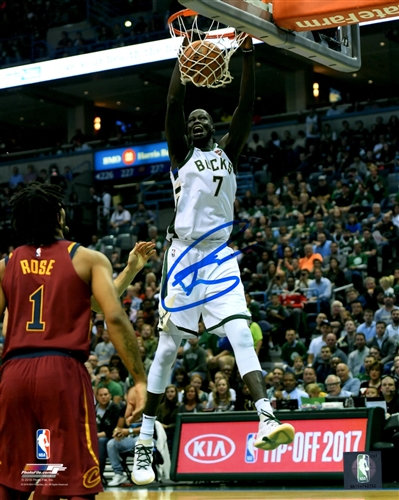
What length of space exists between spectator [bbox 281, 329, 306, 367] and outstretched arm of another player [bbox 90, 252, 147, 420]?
1054 centimetres

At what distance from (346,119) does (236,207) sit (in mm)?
5578

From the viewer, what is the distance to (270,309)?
1580cm

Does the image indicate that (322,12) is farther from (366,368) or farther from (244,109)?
(366,368)

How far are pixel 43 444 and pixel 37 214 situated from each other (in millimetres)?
1113

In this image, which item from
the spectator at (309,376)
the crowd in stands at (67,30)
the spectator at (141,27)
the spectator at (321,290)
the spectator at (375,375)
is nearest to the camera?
the spectator at (375,375)

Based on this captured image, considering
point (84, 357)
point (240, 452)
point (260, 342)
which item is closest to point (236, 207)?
point (260, 342)

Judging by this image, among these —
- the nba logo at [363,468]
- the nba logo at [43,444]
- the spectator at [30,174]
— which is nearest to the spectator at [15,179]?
the spectator at [30,174]

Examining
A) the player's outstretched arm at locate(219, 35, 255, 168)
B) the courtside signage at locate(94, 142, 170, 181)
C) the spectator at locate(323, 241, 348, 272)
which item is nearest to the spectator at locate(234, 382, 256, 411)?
the spectator at locate(323, 241, 348, 272)

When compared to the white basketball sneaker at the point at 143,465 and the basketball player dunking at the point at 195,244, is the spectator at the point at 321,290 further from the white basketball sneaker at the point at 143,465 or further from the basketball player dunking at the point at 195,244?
the white basketball sneaker at the point at 143,465

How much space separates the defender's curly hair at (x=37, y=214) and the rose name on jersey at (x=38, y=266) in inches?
5.0

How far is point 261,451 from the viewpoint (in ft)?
35.3

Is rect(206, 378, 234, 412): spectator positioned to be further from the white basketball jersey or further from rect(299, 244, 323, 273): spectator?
the white basketball jersey

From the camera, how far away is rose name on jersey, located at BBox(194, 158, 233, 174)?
6.61 meters

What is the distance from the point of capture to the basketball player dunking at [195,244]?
6.50m
